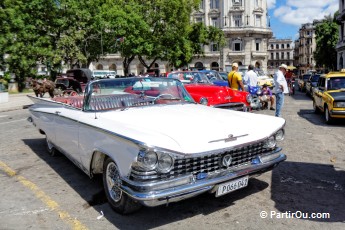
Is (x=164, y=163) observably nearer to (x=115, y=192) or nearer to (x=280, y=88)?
(x=115, y=192)

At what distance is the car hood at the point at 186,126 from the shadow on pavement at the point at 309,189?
958 mm

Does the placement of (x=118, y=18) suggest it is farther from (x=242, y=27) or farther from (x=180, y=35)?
(x=242, y=27)

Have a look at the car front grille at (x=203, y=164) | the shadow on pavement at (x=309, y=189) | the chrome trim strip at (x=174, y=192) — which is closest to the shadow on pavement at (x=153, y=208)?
the shadow on pavement at (x=309, y=189)

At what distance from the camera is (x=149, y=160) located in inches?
134

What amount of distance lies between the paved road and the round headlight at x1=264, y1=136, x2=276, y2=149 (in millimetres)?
702

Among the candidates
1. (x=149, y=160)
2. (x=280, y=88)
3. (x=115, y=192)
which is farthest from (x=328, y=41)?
(x=149, y=160)

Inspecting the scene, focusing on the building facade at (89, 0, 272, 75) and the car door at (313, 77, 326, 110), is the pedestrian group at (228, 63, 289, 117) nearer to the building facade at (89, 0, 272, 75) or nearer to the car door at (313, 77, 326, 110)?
the car door at (313, 77, 326, 110)

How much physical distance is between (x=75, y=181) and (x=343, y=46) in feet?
164

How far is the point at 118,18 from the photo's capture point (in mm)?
32156

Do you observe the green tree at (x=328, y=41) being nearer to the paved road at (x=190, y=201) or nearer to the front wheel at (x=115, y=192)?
the paved road at (x=190, y=201)

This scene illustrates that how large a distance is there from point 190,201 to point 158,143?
1.34 metres

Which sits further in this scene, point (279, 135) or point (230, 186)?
point (279, 135)

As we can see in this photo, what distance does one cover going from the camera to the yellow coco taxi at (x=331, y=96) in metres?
9.64

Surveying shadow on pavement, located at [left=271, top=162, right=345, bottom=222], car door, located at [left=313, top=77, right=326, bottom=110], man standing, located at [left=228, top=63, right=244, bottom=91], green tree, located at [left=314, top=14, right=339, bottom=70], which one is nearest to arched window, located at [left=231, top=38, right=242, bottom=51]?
green tree, located at [left=314, top=14, right=339, bottom=70]
